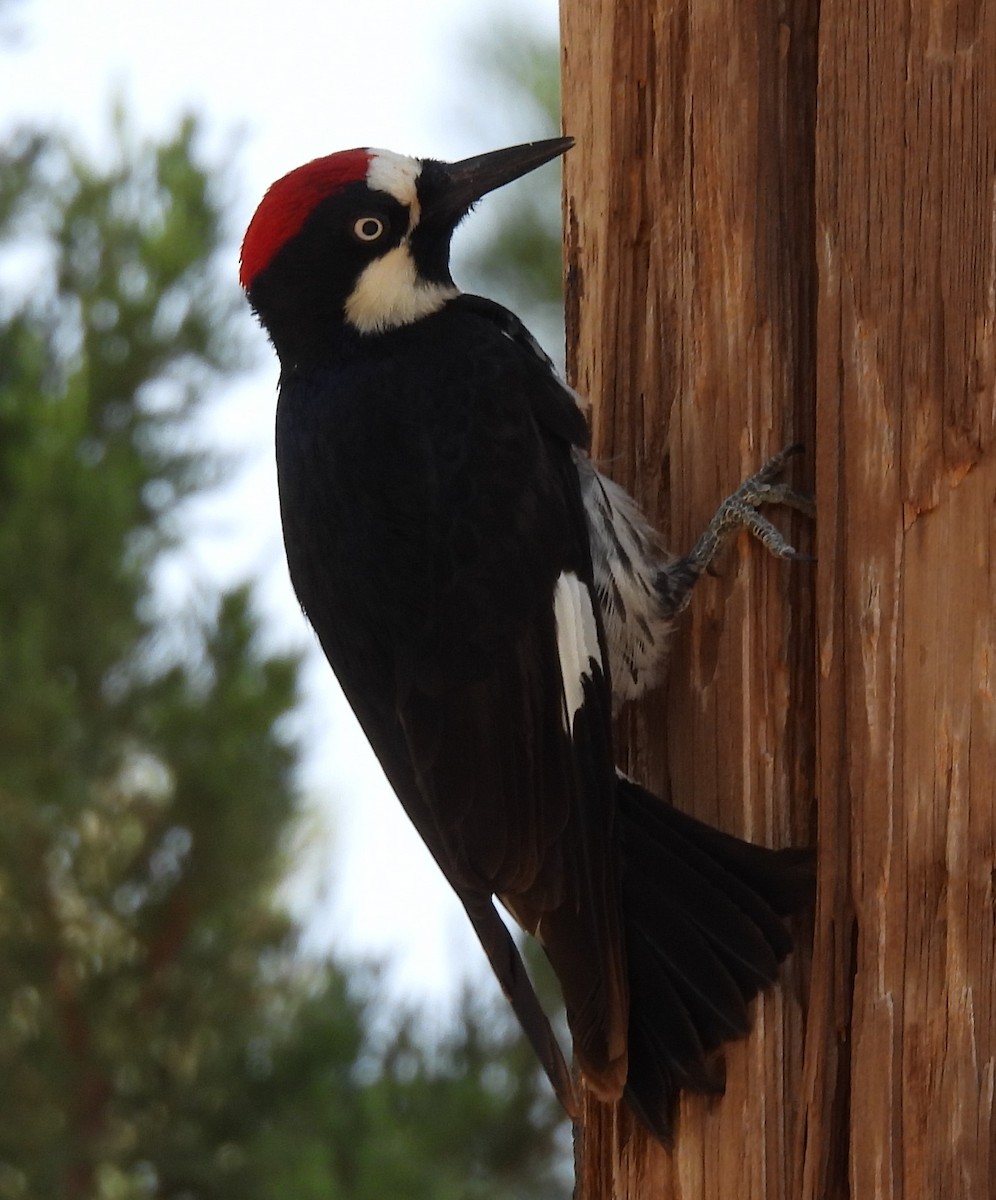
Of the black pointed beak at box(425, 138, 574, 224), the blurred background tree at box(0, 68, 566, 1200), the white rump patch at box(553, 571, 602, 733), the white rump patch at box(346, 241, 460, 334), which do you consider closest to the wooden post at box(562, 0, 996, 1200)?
the white rump patch at box(553, 571, 602, 733)

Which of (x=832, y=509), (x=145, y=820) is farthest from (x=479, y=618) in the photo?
(x=145, y=820)

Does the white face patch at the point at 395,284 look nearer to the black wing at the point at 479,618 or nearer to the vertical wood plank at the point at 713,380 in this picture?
the black wing at the point at 479,618

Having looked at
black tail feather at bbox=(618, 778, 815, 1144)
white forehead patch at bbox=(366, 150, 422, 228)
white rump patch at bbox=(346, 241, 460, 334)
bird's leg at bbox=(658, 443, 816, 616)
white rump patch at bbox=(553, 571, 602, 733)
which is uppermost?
white forehead patch at bbox=(366, 150, 422, 228)

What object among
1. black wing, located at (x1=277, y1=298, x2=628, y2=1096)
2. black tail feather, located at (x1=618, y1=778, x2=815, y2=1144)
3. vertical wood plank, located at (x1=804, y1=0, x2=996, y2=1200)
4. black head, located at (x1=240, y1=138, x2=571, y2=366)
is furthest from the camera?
black head, located at (x1=240, y1=138, x2=571, y2=366)

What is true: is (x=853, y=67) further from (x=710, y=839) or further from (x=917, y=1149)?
(x=917, y=1149)

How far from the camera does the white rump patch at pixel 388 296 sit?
240 centimetres

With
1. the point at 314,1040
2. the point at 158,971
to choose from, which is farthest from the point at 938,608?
the point at 158,971

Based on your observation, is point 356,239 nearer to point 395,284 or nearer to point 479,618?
point 395,284

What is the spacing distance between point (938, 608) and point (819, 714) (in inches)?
7.5

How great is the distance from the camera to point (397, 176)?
2.37m

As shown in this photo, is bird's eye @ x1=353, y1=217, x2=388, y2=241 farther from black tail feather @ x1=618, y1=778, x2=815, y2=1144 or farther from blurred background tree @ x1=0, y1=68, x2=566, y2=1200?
blurred background tree @ x1=0, y1=68, x2=566, y2=1200

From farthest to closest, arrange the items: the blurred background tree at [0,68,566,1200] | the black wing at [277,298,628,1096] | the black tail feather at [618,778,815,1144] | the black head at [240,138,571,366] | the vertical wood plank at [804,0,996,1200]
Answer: the blurred background tree at [0,68,566,1200]
the black head at [240,138,571,366]
the black wing at [277,298,628,1096]
the black tail feather at [618,778,815,1144]
the vertical wood plank at [804,0,996,1200]

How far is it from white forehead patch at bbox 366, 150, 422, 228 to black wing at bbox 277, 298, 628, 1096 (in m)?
0.21

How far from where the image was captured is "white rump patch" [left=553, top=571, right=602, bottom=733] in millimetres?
2064
